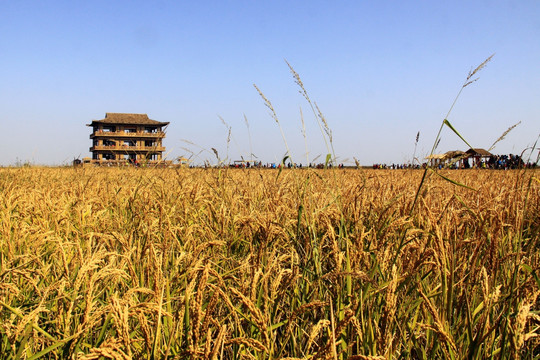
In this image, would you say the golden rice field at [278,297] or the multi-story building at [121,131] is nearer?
the golden rice field at [278,297]

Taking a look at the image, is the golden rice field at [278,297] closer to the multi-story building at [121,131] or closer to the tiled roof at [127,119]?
the multi-story building at [121,131]

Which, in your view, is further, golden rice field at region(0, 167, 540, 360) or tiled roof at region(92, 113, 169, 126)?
tiled roof at region(92, 113, 169, 126)

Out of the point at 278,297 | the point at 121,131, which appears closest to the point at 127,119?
the point at 121,131

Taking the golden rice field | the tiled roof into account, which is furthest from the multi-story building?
the golden rice field

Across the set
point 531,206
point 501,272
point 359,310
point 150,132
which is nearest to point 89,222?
point 359,310

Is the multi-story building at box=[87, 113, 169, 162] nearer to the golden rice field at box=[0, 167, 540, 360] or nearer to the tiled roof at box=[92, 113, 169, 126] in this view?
the tiled roof at box=[92, 113, 169, 126]

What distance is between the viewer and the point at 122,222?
305cm

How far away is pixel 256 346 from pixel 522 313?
0.61m

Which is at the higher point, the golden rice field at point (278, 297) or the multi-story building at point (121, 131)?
the multi-story building at point (121, 131)

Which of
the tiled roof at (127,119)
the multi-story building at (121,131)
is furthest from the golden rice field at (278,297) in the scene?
the tiled roof at (127,119)

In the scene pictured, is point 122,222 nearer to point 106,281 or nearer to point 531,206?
point 106,281

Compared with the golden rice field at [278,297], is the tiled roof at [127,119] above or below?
above

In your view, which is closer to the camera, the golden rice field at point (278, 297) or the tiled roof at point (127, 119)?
the golden rice field at point (278, 297)

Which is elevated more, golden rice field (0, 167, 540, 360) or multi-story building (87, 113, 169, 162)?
multi-story building (87, 113, 169, 162)
